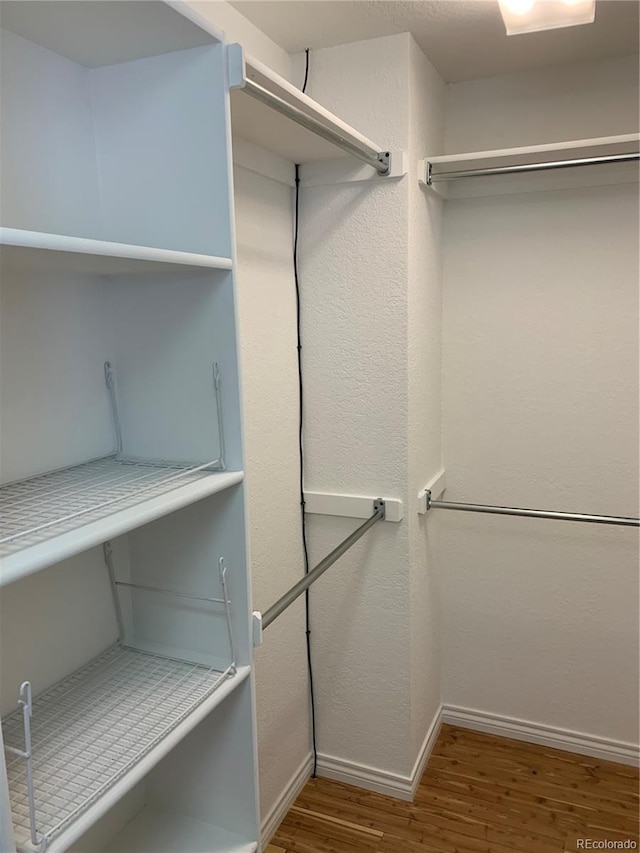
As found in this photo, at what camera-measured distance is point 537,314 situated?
2.30m

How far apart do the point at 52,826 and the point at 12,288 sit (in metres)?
0.78

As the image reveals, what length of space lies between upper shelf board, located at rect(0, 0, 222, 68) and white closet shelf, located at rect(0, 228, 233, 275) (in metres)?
0.31

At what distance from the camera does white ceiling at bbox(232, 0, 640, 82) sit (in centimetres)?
169

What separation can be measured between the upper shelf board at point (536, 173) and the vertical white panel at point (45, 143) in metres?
1.14

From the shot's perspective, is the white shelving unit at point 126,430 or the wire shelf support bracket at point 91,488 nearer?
the wire shelf support bracket at point 91,488

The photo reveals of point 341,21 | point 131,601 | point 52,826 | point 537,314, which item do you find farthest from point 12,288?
point 537,314

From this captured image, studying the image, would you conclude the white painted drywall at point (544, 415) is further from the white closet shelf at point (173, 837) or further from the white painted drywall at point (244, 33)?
the white closet shelf at point (173, 837)

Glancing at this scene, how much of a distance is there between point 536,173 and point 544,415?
0.81 metres

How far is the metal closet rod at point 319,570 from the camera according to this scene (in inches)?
58.0

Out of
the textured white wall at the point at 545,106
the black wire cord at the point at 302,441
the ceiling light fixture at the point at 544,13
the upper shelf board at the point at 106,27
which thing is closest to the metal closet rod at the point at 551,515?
the black wire cord at the point at 302,441

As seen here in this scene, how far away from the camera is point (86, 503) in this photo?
102cm

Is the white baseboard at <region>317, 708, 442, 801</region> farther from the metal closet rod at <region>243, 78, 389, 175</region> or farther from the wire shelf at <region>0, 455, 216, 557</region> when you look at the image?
the metal closet rod at <region>243, 78, 389, 175</region>

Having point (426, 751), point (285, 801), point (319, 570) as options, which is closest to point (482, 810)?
point (426, 751)

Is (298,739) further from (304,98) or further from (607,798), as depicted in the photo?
(304,98)
